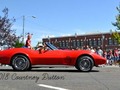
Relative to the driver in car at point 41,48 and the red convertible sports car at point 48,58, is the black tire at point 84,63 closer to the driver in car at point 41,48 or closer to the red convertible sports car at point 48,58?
the red convertible sports car at point 48,58

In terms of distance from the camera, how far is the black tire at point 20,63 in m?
14.5

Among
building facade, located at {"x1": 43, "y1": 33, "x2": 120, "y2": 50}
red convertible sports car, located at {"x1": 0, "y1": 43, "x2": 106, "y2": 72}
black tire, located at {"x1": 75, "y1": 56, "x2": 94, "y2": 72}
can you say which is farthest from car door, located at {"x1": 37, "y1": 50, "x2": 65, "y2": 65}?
building facade, located at {"x1": 43, "y1": 33, "x2": 120, "y2": 50}

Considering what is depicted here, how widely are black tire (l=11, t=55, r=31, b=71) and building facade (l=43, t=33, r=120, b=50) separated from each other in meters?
74.6

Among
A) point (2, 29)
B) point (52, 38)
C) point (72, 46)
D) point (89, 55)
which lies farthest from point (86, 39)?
point (89, 55)

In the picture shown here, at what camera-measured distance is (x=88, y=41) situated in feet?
323

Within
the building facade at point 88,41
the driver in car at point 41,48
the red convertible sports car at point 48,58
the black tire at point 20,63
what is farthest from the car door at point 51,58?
the building facade at point 88,41

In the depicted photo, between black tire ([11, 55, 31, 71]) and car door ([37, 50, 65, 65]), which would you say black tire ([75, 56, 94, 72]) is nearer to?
car door ([37, 50, 65, 65])

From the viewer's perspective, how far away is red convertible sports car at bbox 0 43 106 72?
1455 centimetres

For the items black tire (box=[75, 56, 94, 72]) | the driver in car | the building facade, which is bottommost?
black tire (box=[75, 56, 94, 72])

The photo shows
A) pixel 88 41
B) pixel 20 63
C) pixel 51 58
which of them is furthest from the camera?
pixel 88 41

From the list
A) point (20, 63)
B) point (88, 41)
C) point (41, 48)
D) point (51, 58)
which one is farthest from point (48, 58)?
point (88, 41)

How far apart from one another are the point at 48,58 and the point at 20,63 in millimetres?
1166

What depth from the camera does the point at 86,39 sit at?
324ft

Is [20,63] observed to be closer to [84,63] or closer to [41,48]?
[41,48]
